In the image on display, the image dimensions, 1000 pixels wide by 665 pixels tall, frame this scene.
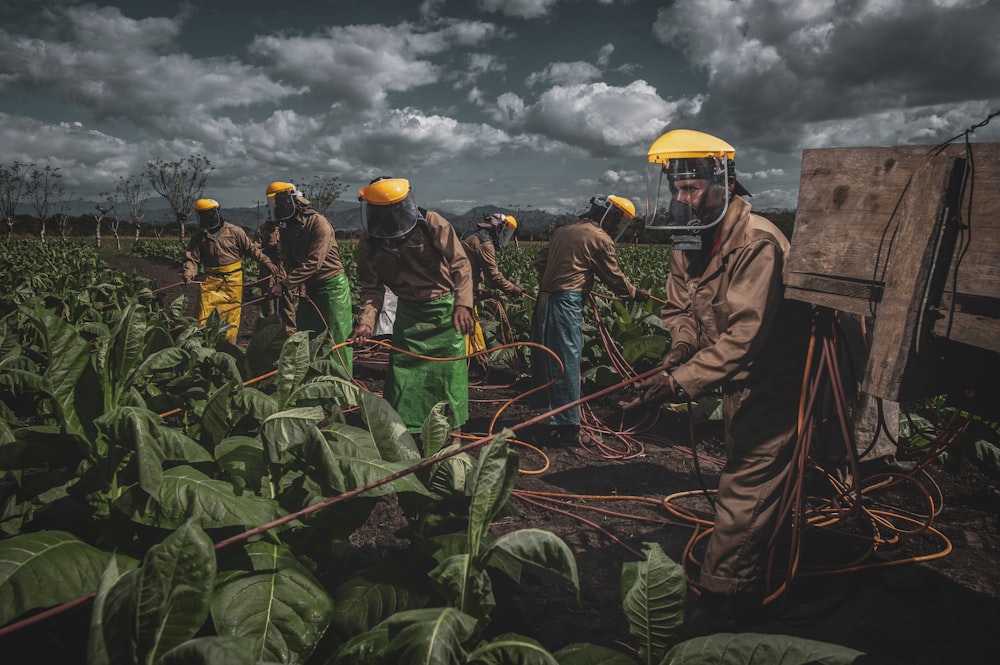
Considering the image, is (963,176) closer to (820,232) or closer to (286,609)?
(820,232)

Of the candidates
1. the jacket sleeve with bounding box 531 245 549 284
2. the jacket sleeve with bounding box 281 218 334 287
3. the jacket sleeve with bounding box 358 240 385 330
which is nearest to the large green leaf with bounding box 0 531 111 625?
the jacket sleeve with bounding box 358 240 385 330

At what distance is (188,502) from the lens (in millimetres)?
1396

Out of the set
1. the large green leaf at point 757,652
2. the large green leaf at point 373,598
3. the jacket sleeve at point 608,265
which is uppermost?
the jacket sleeve at point 608,265

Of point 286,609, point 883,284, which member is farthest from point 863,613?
point 286,609

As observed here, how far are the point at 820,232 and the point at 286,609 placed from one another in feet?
7.06

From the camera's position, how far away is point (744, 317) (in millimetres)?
2162

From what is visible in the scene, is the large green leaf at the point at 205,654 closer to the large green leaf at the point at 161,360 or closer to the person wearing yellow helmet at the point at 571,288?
the large green leaf at the point at 161,360

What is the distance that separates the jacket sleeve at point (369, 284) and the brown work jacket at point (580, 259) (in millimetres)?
1503

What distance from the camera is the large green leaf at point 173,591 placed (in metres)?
0.97

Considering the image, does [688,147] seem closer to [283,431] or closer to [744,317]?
[744,317]

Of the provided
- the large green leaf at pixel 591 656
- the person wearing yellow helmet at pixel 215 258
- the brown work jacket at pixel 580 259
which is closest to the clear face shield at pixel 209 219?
the person wearing yellow helmet at pixel 215 258

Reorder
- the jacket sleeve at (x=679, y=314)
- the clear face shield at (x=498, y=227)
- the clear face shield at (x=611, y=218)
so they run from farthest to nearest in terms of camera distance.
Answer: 1. the clear face shield at (x=498, y=227)
2. the clear face shield at (x=611, y=218)
3. the jacket sleeve at (x=679, y=314)

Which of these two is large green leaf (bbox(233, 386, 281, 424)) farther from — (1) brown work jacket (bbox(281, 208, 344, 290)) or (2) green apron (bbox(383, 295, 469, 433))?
(1) brown work jacket (bbox(281, 208, 344, 290))

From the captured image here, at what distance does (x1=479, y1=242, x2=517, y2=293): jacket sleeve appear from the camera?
6.41m
